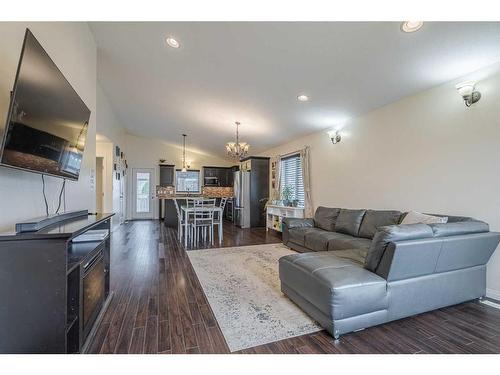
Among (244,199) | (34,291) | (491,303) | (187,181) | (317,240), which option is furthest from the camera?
(187,181)

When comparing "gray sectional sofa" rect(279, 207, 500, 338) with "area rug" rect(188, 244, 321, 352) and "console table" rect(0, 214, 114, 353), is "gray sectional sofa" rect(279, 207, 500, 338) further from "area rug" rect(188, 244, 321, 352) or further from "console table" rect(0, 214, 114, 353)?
"console table" rect(0, 214, 114, 353)

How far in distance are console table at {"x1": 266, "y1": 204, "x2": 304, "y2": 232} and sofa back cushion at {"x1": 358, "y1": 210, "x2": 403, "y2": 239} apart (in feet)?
6.70

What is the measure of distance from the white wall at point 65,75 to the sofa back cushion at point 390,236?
2742 millimetres

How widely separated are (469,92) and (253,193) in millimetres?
5436

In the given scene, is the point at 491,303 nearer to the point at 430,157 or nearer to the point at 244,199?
the point at 430,157

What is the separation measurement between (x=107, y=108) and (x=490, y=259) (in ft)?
23.9

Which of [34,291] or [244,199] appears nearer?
[34,291]

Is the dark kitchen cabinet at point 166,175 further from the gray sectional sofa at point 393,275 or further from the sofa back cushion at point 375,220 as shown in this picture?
the gray sectional sofa at point 393,275

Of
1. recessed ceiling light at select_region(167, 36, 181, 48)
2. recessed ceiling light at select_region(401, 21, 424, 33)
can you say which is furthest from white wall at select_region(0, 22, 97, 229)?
recessed ceiling light at select_region(401, 21, 424, 33)

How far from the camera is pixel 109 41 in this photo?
325 centimetres

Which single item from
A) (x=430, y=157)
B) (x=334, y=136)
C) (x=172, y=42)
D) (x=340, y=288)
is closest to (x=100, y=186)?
(x=172, y=42)

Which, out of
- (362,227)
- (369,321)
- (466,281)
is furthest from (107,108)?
(466,281)

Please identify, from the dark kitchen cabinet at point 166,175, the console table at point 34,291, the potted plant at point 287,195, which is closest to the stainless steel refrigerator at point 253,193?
the potted plant at point 287,195

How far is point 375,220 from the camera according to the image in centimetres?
337
